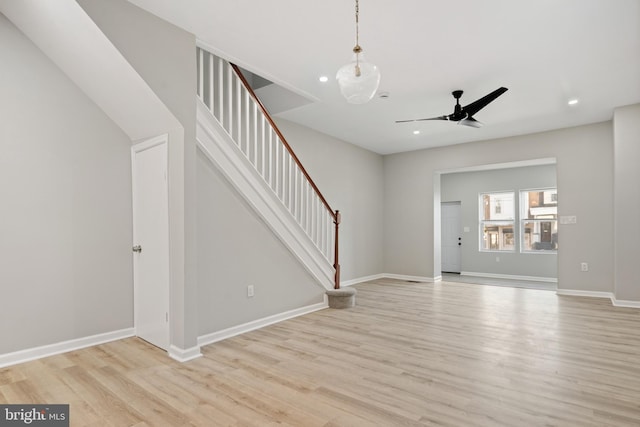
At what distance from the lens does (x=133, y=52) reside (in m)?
2.72

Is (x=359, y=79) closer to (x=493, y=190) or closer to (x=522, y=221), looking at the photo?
(x=493, y=190)

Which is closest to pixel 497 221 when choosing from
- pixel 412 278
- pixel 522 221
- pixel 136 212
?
pixel 522 221

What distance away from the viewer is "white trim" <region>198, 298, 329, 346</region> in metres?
3.47

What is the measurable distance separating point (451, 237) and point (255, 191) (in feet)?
22.7

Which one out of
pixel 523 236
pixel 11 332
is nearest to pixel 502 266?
pixel 523 236

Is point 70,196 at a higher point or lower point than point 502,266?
higher

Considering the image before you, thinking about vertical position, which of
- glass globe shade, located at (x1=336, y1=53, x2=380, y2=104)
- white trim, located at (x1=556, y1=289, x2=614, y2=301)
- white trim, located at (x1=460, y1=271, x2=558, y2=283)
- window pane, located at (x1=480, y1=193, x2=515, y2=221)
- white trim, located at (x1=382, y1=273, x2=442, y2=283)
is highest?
glass globe shade, located at (x1=336, y1=53, x2=380, y2=104)

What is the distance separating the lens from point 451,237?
9180 millimetres

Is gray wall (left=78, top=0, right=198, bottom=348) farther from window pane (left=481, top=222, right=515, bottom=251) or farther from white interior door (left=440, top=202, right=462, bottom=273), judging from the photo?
window pane (left=481, top=222, right=515, bottom=251)

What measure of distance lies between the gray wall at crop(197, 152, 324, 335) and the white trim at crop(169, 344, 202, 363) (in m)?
0.34

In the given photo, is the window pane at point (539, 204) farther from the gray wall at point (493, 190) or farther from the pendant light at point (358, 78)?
the pendant light at point (358, 78)

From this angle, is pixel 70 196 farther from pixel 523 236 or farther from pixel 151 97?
pixel 523 236

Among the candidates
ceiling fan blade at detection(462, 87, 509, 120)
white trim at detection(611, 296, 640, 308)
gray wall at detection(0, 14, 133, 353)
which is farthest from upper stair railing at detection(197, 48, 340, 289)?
white trim at detection(611, 296, 640, 308)

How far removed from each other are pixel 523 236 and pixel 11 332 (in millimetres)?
9350
